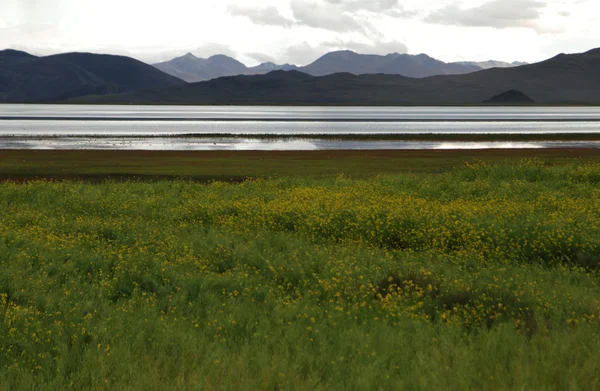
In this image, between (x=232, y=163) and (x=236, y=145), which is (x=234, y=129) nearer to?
(x=236, y=145)

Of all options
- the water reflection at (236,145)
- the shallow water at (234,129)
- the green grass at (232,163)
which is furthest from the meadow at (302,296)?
the shallow water at (234,129)

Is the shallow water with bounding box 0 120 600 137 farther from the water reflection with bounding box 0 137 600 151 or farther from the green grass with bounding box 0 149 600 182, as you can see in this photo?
the green grass with bounding box 0 149 600 182

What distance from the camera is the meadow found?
7617 mm

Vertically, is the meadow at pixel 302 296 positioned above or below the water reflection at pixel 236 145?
above

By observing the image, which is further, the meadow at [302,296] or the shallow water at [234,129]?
the shallow water at [234,129]

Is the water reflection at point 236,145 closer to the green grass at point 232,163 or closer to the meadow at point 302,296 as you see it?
the green grass at point 232,163

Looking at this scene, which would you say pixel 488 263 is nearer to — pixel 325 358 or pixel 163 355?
pixel 325 358

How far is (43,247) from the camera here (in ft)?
47.2

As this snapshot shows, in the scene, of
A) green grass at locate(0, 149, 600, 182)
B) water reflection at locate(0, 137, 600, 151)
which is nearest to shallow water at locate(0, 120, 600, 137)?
water reflection at locate(0, 137, 600, 151)

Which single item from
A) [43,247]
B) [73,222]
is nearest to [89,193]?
[73,222]

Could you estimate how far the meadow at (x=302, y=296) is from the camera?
762cm

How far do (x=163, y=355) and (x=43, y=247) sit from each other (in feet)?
25.7

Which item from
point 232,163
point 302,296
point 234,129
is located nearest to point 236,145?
point 232,163

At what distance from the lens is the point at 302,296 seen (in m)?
11.3
